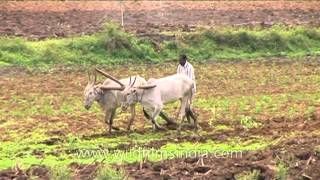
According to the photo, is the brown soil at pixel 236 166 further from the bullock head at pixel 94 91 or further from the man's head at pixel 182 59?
the man's head at pixel 182 59

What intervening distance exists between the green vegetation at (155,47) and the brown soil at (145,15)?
1.92 meters

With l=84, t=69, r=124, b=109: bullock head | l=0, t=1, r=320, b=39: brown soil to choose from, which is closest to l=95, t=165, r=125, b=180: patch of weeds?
l=84, t=69, r=124, b=109: bullock head

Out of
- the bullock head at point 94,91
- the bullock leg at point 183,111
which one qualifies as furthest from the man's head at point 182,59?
the bullock head at point 94,91

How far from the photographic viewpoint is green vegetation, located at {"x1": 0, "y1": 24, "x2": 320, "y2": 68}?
98.7 ft

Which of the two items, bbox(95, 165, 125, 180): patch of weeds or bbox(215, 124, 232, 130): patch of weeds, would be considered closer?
bbox(95, 165, 125, 180): patch of weeds

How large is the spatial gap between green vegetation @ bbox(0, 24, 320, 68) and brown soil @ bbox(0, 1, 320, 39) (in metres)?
1.92

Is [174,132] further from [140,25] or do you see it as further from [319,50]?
[140,25]

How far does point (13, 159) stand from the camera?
591 inches

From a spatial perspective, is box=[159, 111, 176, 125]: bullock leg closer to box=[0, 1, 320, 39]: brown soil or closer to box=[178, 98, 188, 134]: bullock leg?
box=[178, 98, 188, 134]: bullock leg

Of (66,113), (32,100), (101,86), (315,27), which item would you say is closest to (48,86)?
(32,100)

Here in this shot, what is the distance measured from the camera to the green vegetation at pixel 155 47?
30094mm

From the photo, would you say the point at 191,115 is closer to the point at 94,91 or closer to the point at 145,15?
the point at 94,91

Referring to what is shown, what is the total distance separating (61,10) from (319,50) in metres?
15.3

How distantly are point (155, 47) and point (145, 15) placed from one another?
916 centimetres
